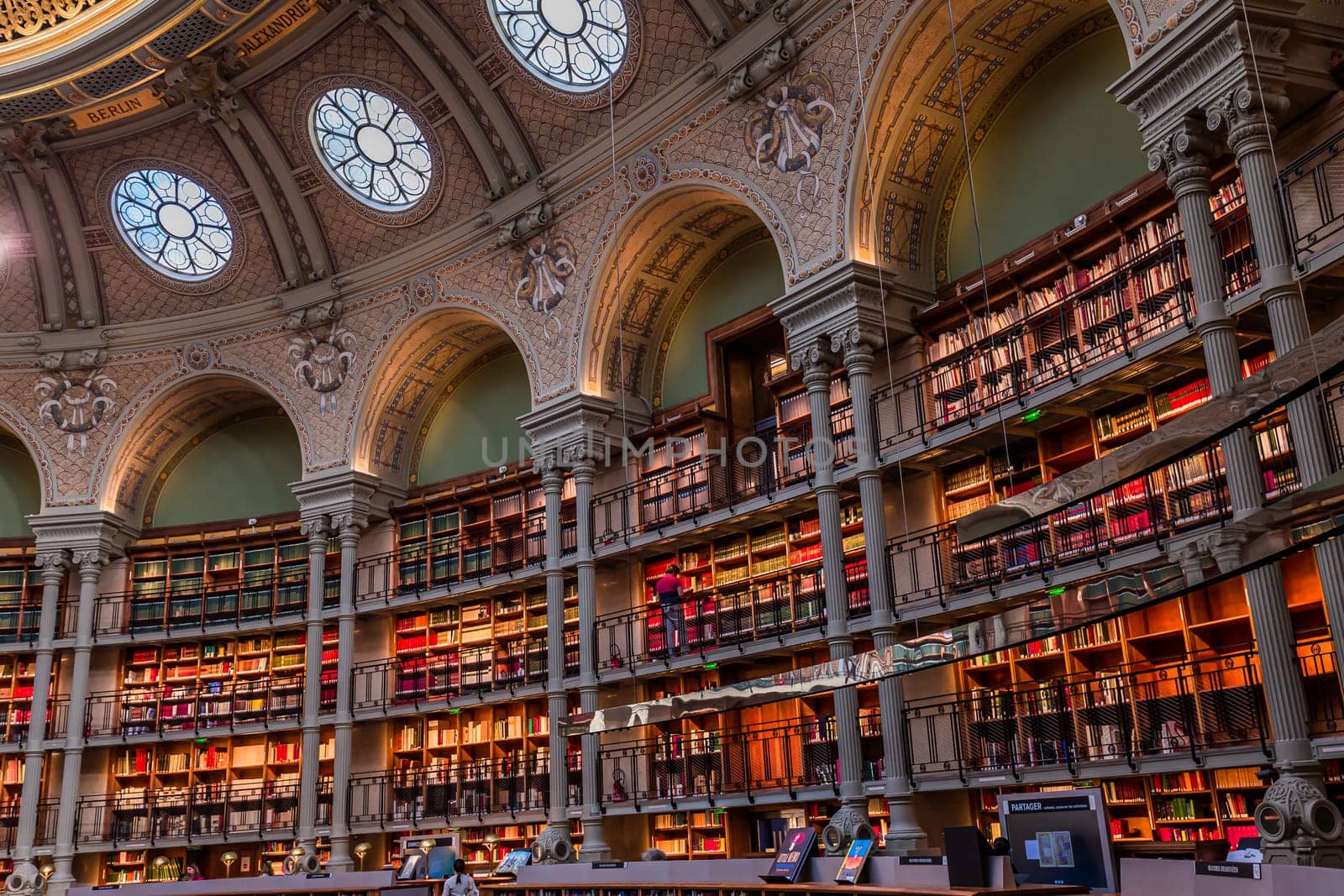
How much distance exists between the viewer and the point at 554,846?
14.5m

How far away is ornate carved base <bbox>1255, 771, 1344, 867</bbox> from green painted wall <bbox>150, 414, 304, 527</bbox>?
15.5m

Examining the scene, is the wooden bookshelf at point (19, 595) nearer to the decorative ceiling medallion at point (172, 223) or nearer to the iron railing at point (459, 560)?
the decorative ceiling medallion at point (172, 223)

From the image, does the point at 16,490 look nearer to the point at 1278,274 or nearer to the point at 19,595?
the point at 19,595

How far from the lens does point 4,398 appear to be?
1950 cm

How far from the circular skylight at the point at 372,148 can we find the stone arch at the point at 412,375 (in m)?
1.78

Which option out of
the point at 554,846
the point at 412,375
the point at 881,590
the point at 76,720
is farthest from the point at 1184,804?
the point at 76,720

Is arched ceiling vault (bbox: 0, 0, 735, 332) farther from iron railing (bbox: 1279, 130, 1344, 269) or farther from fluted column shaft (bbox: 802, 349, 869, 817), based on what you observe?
iron railing (bbox: 1279, 130, 1344, 269)

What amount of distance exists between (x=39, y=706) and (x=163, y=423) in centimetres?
476

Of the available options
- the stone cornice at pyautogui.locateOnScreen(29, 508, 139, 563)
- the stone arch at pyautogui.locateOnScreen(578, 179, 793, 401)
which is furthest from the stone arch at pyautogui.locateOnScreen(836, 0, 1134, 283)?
the stone cornice at pyautogui.locateOnScreen(29, 508, 139, 563)

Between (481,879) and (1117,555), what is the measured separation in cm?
863

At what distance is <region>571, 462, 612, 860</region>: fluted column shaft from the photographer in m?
14.3

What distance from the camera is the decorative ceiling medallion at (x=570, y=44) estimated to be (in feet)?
48.7

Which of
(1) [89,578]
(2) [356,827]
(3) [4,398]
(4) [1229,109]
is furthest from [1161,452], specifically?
(3) [4,398]

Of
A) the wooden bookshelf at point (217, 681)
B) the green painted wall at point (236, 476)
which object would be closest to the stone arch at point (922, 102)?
the wooden bookshelf at point (217, 681)
